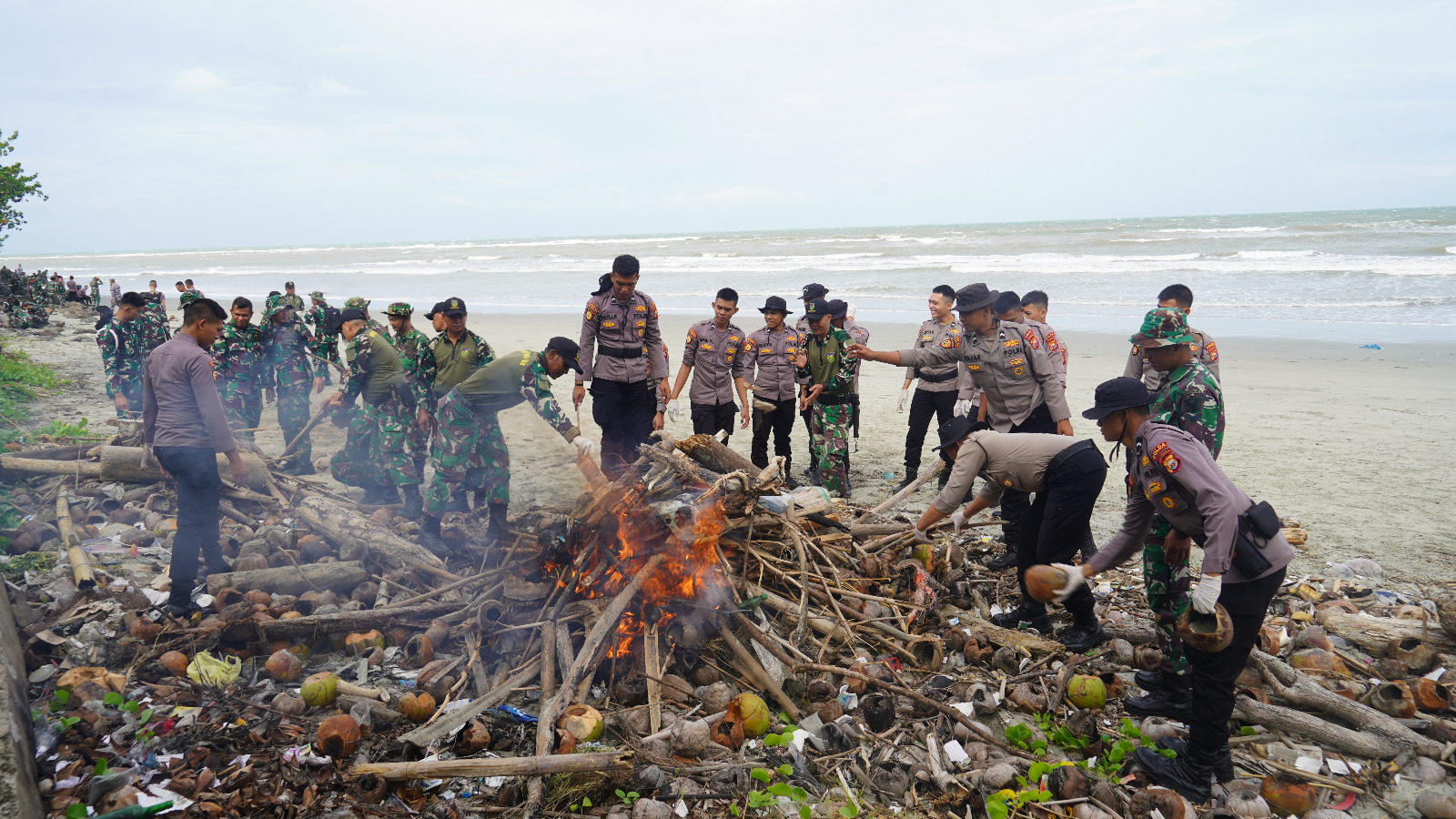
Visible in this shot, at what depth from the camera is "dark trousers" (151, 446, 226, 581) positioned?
5.21 m

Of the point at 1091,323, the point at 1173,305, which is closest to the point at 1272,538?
the point at 1173,305

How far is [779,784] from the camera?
374 cm

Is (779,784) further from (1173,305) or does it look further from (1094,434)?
(1094,434)

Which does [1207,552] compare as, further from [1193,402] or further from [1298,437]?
[1298,437]

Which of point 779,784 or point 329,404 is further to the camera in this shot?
point 329,404

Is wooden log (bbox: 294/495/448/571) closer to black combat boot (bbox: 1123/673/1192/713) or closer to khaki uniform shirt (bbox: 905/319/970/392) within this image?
black combat boot (bbox: 1123/673/1192/713)

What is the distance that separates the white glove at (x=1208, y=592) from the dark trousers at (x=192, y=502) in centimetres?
635

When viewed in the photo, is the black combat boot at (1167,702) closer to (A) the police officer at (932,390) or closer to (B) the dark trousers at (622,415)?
(A) the police officer at (932,390)

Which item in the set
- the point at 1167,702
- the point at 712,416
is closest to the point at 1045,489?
the point at 1167,702

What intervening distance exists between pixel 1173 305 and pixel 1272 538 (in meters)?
3.61

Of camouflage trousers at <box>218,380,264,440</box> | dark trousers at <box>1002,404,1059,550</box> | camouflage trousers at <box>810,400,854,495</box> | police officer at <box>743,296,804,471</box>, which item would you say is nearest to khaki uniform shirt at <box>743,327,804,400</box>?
police officer at <box>743,296,804,471</box>

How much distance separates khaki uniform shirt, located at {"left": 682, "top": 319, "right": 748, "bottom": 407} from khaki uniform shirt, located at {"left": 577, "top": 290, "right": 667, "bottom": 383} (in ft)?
3.03

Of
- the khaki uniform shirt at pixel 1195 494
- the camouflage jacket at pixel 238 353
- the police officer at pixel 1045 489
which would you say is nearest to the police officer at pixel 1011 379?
the police officer at pixel 1045 489

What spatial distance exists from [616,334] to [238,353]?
18.2ft
